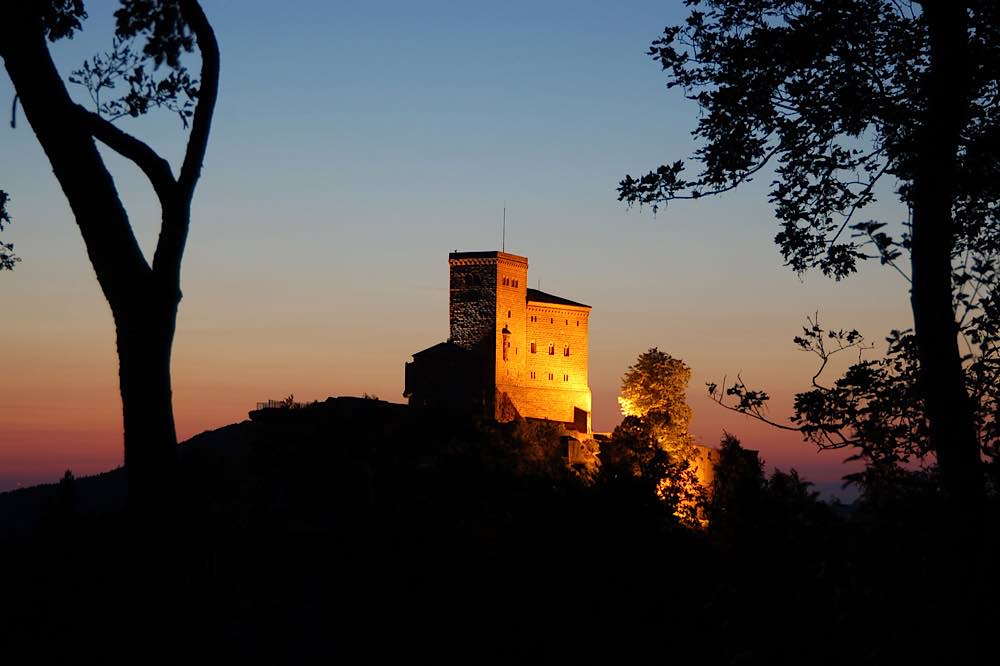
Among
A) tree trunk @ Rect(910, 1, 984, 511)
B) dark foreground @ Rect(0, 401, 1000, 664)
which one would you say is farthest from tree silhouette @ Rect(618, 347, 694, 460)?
tree trunk @ Rect(910, 1, 984, 511)

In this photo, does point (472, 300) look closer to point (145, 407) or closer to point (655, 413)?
point (655, 413)

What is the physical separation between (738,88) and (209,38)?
5812 millimetres

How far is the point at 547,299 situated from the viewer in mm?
79312

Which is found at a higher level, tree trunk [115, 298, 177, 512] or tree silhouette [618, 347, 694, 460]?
tree silhouette [618, 347, 694, 460]

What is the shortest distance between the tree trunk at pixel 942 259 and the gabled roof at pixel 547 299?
67850 mm

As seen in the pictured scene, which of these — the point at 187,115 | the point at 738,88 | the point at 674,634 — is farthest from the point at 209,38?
the point at 674,634

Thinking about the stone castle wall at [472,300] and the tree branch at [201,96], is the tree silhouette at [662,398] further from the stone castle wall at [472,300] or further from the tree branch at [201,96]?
the tree branch at [201,96]

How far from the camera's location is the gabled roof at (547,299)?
78.4 meters

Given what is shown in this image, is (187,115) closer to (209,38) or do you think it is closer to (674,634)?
(209,38)

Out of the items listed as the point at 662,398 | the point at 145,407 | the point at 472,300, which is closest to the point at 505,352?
the point at 472,300

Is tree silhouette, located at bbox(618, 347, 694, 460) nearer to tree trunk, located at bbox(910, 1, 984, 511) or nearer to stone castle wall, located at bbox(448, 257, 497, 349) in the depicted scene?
stone castle wall, located at bbox(448, 257, 497, 349)

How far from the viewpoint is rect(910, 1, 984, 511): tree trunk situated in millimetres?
9586

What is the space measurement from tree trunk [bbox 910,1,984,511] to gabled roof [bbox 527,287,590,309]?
67.8 meters

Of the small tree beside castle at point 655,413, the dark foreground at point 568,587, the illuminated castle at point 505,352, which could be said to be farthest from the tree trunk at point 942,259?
the illuminated castle at point 505,352
